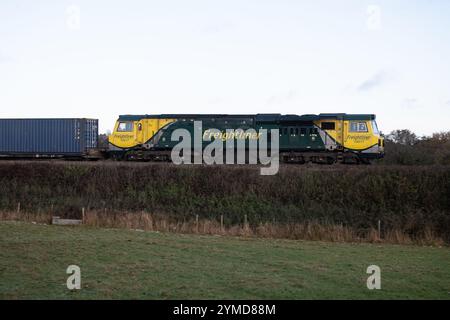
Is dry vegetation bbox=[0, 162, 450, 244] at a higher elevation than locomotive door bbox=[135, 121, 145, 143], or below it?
below

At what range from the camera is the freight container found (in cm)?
3709

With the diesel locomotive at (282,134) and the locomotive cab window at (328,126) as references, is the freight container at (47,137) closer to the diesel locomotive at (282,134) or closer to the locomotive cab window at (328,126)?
the diesel locomotive at (282,134)

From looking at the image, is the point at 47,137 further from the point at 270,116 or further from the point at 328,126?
the point at 328,126

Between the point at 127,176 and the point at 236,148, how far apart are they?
7894mm

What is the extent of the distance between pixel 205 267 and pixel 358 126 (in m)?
23.0

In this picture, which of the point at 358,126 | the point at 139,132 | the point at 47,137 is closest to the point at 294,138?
the point at 358,126

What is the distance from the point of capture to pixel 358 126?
34.2 meters

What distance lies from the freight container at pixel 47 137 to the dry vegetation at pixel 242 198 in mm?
3898

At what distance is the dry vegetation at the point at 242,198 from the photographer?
76.9ft

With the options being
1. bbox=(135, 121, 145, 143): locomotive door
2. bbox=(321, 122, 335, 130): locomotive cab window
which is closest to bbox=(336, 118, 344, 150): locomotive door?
bbox=(321, 122, 335, 130): locomotive cab window

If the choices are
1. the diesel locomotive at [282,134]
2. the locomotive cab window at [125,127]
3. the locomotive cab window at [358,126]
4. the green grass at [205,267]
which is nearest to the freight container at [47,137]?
the diesel locomotive at [282,134]

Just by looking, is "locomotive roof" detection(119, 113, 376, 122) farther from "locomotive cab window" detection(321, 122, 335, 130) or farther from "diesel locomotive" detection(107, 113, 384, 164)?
"locomotive cab window" detection(321, 122, 335, 130)

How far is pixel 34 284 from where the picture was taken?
37.4 feet

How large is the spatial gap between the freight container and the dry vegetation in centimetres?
390
